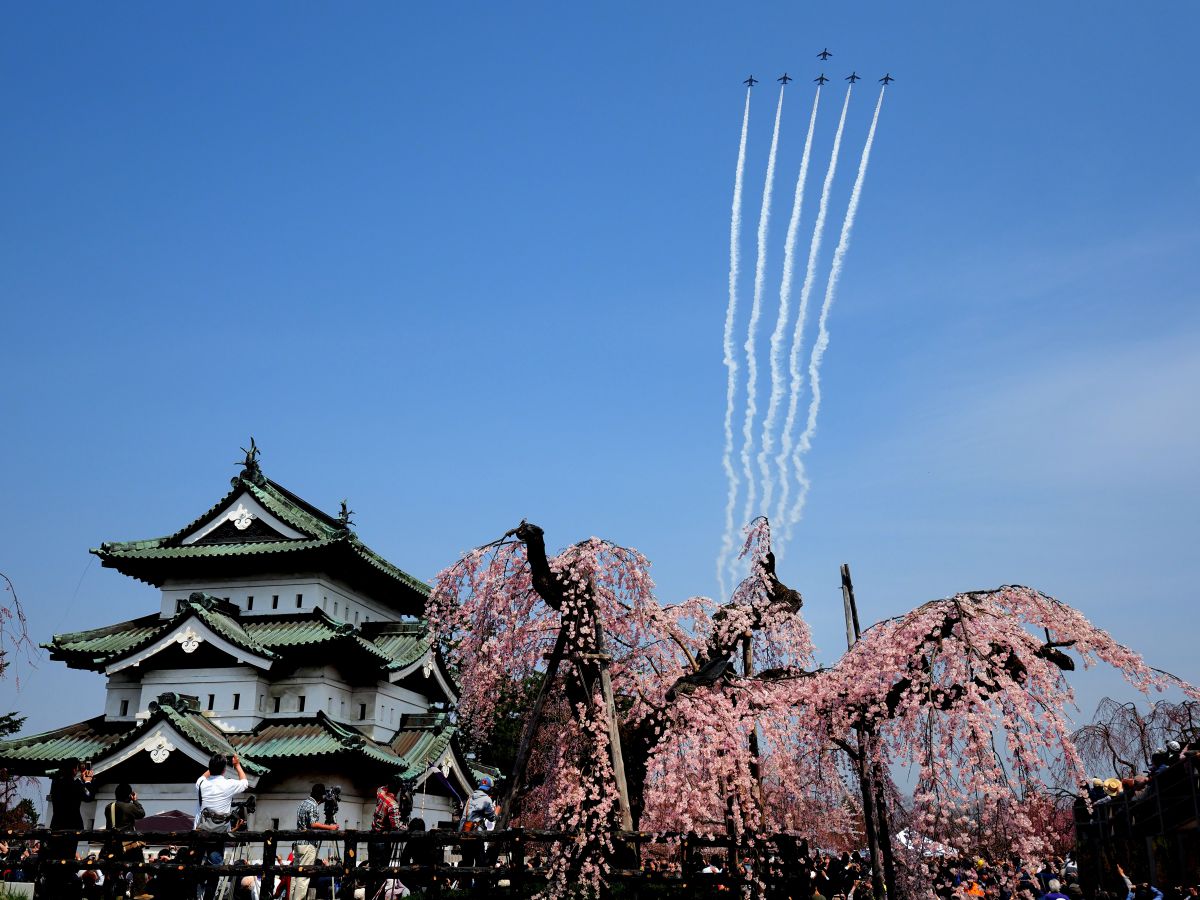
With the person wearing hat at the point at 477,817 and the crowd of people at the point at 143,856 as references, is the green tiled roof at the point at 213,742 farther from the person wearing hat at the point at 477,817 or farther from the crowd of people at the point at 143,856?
the crowd of people at the point at 143,856

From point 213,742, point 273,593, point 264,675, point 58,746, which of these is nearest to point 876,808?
point 213,742

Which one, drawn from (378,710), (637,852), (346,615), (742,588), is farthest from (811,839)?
(346,615)

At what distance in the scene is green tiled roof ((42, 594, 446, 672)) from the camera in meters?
32.1

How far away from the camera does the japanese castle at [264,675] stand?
29.9 meters

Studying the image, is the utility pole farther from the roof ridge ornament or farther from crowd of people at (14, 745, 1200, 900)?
the roof ridge ornament

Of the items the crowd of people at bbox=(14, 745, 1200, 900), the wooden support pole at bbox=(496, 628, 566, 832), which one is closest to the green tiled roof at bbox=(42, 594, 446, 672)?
the crowd of people at bbox=(14, 745, 1200, 900)

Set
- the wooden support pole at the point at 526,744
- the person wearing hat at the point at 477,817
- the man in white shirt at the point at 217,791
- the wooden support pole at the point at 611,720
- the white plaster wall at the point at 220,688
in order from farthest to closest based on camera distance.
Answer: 1. the white plaster wall at the point at 220,688
2. the person wearing hat at the point at 477,817
3. the wooden support pole at the point at 611,720
4. the wooden support pole at the point at 526,744
5. the man in white shirt at the point at 217,791

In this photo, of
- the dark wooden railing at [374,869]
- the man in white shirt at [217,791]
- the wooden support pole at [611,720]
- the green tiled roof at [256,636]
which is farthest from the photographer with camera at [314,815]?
the green tiled roof at [256,636]

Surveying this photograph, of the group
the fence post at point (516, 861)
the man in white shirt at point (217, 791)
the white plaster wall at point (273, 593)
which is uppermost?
the white plaster wall at point (273, 593)

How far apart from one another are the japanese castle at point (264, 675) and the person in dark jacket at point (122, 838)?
47.8 ft

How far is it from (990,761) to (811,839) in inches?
448

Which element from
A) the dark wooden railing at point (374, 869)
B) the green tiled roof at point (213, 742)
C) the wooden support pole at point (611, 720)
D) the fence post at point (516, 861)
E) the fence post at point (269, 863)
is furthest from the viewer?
the green tiled roof at point (213, 742)

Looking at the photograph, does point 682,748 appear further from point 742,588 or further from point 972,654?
point 972,654

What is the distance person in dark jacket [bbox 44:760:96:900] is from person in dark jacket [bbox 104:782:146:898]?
523mm
